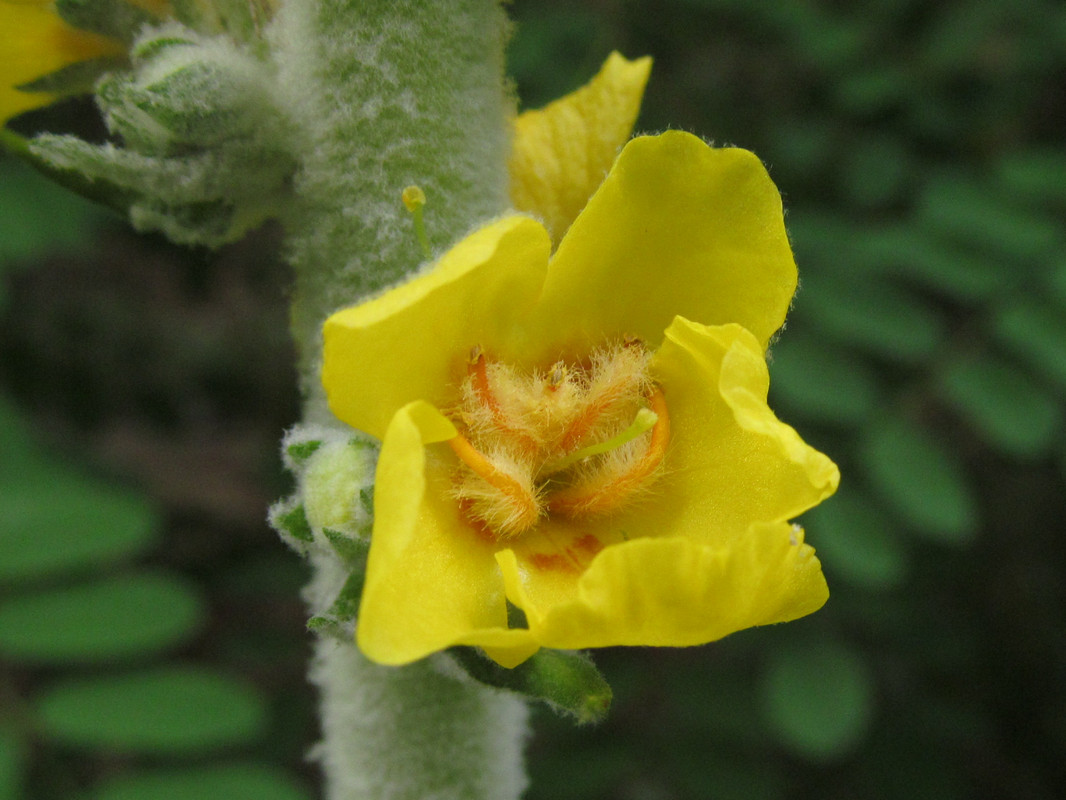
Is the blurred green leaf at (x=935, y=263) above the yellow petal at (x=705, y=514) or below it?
above

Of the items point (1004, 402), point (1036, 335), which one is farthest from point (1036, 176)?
point (1004, 402)

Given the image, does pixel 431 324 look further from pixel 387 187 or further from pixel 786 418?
pixel 786 418

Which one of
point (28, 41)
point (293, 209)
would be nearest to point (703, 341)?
point (293, 209)

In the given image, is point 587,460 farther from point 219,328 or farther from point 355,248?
point 219,328

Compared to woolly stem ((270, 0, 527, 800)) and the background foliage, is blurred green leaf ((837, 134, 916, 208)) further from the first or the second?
woolly stem ((270, 0, 527, 800))

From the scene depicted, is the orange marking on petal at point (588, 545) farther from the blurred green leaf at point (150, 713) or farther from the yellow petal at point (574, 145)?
the blurred green leaf at point (150, 713)

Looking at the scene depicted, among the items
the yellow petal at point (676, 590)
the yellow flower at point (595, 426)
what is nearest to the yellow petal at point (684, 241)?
the yellow flower at point (595, 426)
